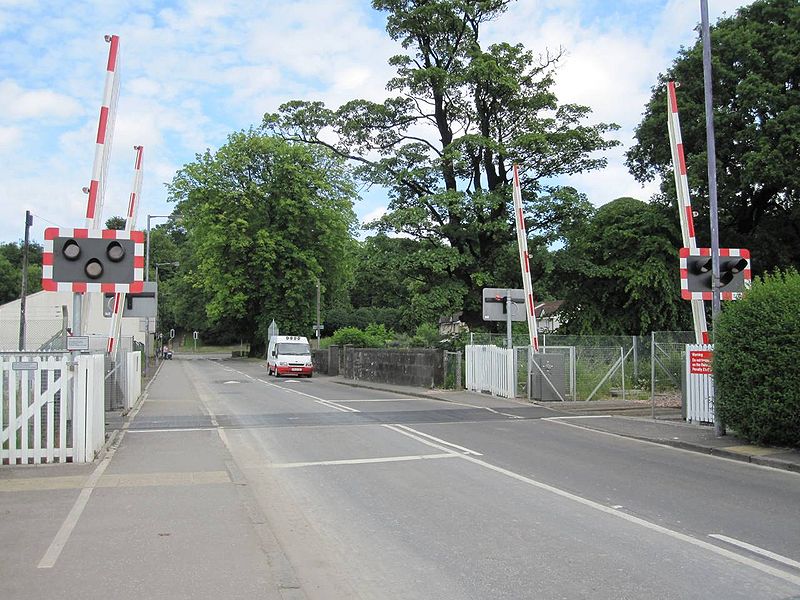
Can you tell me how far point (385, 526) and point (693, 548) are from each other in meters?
2.78

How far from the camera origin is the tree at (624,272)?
3047 centimetres

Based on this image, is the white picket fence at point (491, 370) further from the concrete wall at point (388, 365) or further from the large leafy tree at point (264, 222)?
the large leafy tree at point (264, 222)

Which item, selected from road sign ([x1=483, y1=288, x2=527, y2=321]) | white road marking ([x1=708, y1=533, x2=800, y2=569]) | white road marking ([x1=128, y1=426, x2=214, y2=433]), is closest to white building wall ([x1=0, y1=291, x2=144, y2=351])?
road sign ([x1=483, y1=288, x2=527, y2=321])

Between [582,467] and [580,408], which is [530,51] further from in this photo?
[582,467]

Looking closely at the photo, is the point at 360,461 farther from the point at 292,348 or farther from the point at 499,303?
the point at 292,348

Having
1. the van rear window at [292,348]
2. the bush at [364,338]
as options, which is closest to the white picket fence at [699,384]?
the bush at [364,338]

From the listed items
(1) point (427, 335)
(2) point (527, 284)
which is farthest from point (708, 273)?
(1) point (427, 335)

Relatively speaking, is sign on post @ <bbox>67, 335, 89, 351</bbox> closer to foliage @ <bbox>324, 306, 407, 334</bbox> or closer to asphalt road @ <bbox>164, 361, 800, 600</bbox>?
asphalt road @ <bbox>164, 361, 800, 600</bbox>

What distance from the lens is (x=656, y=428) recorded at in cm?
1498

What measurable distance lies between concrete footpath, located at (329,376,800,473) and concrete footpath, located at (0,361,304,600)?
306 inches

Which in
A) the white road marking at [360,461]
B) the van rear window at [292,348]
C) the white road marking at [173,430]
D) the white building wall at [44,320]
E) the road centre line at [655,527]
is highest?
the white building wall at [44,320]

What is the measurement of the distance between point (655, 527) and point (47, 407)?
25.5 ft

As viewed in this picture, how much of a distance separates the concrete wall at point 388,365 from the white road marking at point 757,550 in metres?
20.5

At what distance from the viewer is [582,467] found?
1029cm
